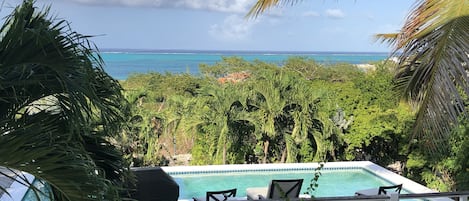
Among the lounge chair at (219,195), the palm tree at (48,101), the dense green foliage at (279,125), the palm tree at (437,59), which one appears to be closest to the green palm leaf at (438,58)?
the palm tree at (437,59)

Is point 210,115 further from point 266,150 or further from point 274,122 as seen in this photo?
point 266,150

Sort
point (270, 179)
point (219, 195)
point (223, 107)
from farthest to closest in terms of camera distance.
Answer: point (223, 107)
point (270, 179)
point (219, 195)

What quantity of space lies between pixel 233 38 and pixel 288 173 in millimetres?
8354

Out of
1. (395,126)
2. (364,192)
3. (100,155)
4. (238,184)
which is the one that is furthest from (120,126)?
(395,126)

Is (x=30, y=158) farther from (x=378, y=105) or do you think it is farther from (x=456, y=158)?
(x=378, y=105)

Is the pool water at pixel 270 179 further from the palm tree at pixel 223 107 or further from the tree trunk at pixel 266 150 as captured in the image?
the palm tree at pixel 223 107

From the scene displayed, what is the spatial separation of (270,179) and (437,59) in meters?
6.47

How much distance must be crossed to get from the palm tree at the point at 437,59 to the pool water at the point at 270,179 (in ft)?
18.6

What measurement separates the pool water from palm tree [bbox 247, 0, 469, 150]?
5654 millimetres

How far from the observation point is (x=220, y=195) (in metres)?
7.14

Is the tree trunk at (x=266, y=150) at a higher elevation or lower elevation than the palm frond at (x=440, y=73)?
lower

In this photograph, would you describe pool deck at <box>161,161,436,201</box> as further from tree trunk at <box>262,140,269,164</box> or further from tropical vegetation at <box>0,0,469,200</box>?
tree trunk at <box>262,140,269,164</box>

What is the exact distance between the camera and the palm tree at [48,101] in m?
1.66

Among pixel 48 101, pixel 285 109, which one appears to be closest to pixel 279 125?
pixel 285 109
